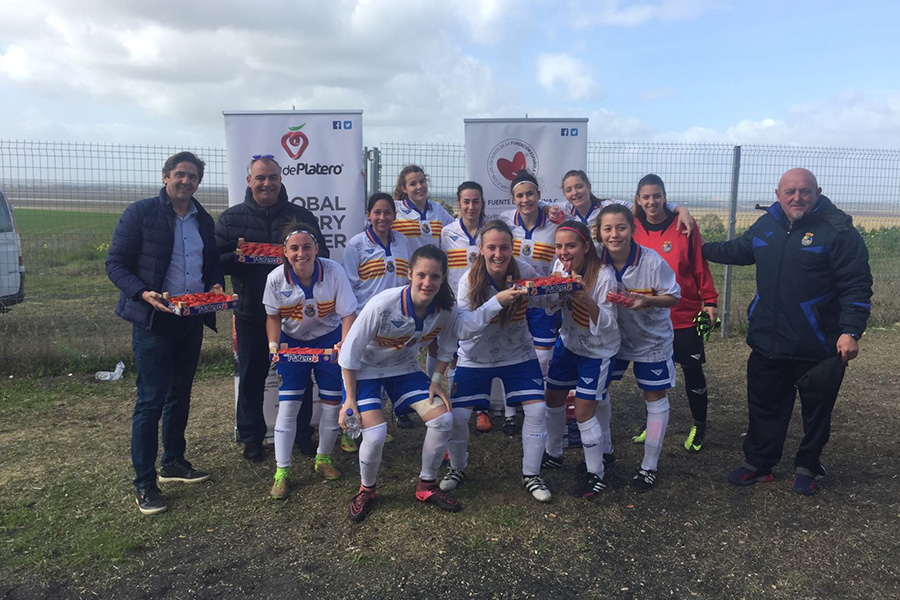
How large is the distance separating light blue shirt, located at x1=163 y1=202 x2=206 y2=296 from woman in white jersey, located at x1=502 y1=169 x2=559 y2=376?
2.34 m

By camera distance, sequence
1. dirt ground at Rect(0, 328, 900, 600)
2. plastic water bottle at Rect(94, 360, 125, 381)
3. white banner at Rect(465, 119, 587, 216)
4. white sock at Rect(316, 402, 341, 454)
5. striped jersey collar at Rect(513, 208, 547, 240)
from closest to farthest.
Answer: dirt ground at Rect(0, 328, 900, 600) < white sock at Rect(316, 402, 341, 454) < striped jersey collar at Rect(513, 208, 547, 240) < white banner at Rect(465, 119, 587, 216) < plastic water bottle at Rect(94, 360, 125, 381)

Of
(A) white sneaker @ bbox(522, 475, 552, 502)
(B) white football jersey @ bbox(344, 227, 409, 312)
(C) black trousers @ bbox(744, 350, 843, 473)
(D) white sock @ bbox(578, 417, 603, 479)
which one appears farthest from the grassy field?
(A) white sneaker @ bbox(522, 475, 552, 502)

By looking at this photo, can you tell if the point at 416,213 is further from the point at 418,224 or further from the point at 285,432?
the point at 285,432

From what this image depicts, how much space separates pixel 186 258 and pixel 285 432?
53.6 inches

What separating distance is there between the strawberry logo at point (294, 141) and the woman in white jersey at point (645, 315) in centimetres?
270

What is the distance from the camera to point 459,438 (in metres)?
4.35

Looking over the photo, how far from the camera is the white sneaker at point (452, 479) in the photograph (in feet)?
14.1

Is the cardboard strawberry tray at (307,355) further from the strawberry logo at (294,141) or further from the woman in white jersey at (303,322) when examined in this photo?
the strawberry logo at (294,141)

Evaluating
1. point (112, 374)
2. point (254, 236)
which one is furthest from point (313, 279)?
point (112, 374)

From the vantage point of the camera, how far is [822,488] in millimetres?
4258

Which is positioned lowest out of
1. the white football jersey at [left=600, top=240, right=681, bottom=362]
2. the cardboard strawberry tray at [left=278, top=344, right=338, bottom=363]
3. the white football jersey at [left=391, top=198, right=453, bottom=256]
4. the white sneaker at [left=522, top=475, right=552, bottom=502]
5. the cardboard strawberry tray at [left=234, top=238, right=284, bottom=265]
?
the white sneaker at [left=522, top=475, right=552, bottom=502]

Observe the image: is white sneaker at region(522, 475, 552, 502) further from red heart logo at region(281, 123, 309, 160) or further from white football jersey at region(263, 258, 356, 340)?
red heart logo at region(281, 123, 309, 160)

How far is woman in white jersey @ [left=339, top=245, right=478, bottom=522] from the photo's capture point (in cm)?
383

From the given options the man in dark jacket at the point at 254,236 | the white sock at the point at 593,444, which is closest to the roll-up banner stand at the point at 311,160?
the man in dark jacket at the point at 254,236
